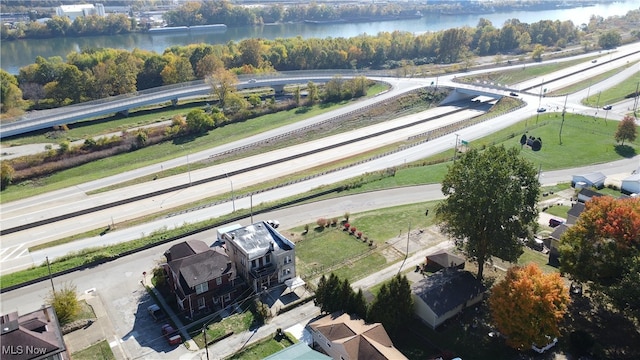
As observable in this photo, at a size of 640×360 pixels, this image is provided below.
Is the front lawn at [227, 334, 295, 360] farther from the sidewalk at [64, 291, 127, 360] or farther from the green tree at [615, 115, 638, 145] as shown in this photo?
the green tree at [615, 115, 638, 145]

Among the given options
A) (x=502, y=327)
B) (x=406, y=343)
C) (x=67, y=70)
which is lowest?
(x=406, y=343)

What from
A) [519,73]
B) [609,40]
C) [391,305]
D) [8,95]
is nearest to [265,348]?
[391,305]

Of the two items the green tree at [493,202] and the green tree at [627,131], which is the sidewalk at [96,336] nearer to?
the green tree at [493,202]

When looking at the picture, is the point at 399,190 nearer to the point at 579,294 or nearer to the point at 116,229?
the point at 579,294

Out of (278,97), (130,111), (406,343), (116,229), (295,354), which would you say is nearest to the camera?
(295,354)

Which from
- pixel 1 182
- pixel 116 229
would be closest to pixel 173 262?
pixel 116 229

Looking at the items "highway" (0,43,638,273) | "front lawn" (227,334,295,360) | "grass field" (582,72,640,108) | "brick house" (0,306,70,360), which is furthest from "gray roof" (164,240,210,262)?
"grass field" (582,72,640,108)

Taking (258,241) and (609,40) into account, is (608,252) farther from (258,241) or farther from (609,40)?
(609,40)
